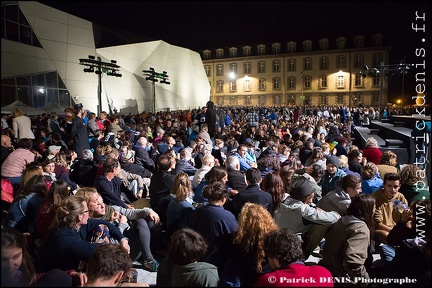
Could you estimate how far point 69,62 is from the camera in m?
19.6

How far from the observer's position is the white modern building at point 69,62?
54.0 ft

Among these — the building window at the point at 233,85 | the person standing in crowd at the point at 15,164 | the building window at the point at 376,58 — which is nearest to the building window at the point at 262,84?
the building window at the point at 233,85

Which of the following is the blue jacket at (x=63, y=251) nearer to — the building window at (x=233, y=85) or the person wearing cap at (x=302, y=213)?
the person wearing cap at (x=302, y=213)

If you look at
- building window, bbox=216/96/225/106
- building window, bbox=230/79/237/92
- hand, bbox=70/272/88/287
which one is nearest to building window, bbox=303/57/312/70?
building window, bbox=230/79/237/92

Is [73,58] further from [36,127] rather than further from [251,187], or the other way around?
[251,187]

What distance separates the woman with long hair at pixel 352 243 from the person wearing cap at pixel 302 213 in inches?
13.1

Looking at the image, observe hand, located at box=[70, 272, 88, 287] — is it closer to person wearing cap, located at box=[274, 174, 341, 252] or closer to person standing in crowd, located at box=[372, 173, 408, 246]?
person wearing cap, located at box=[274, 174, 341, 252]

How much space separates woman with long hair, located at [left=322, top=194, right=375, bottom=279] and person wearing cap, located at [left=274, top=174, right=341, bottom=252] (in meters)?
0.33

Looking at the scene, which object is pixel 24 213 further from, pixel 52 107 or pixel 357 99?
pixel 357 99

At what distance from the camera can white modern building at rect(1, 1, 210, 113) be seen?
16453mm

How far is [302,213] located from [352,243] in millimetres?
738

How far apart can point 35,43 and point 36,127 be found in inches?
387

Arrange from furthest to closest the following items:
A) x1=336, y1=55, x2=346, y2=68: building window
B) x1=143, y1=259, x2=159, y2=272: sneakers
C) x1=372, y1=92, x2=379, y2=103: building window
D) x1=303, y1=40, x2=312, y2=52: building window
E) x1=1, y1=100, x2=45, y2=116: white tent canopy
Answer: x1=303, y1=40, x2=312, y2=52: building window
x1=336, y1=55, x2=346, y2=68: building window
x1=372, y1=92, x2=379, y2=103: building window
x1=1, y1=100, x2=45, y2=116: white tent canopy
x1=143, y1=259, x2=159, y2=272: sneakers

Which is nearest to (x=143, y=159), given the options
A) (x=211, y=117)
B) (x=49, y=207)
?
(x=49, y=207)
